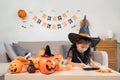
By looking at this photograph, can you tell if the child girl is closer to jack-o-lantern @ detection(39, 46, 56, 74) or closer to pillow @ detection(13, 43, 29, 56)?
jack-o-lantern @ detection(39, 46, 56, 74)

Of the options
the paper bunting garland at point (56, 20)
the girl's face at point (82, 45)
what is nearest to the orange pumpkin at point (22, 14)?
the paper bunting garland at point (56, 20)

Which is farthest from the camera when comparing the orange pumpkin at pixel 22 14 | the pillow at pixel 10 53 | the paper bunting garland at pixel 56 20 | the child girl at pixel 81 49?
the paper bunting garland at pixel 56 20

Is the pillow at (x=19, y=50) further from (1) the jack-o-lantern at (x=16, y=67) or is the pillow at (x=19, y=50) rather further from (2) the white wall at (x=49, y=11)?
(1) the jack-o-lantern at (x=16, y=67)

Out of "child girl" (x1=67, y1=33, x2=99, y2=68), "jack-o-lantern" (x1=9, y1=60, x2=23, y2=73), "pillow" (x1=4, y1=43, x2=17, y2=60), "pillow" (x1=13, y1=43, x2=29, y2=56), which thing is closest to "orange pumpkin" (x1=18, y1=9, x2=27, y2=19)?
"pillow" (x1=13, y1=43, x2=29, y2=56)

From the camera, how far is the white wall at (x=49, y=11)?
4727 mm

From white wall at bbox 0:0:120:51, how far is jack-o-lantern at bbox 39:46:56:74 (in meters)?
3.13

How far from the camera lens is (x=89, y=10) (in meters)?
4.81

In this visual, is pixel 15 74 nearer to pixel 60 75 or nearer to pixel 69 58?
pixel 60 75

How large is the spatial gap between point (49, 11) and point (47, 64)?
10.7 feet

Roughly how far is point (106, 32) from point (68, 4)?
1.02 metres

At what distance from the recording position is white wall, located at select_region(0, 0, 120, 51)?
4.73 metres

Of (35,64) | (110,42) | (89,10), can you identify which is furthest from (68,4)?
(35,64)

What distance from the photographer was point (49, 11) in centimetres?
477

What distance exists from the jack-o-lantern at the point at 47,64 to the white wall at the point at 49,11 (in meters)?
3.13
